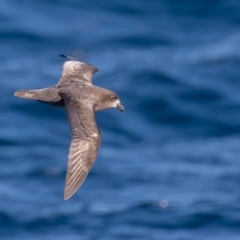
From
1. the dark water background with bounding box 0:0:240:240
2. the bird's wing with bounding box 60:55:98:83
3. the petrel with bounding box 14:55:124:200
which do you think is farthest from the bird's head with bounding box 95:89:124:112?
the dark water background with bounding box 0:0:240:240

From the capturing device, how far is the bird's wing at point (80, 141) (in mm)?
9711

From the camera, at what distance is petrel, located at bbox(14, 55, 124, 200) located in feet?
31.9

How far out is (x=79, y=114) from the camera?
10.1m

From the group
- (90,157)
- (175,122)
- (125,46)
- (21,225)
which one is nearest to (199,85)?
(175,122)

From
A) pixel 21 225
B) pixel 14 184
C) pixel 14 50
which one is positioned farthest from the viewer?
pixel 14 50

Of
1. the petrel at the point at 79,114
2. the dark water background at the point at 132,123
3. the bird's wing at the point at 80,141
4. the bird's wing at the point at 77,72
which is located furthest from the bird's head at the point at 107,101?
the dark water background at the point at 132,123

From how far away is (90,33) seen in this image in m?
27.9

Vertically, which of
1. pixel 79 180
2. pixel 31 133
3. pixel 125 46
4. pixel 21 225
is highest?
pixel 125 46

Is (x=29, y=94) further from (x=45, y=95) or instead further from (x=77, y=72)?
(x=77, y=72)

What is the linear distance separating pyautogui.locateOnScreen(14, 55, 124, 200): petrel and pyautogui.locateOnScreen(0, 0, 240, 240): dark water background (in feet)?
24.0

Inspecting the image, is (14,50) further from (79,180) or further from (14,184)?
(79,180)

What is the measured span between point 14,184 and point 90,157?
1077cm

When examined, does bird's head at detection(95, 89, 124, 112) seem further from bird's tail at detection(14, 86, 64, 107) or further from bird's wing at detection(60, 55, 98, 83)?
bird's wing at detection(60, 55, 98, 83)

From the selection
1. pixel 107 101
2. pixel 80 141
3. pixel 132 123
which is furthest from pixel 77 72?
pixel 132 123
